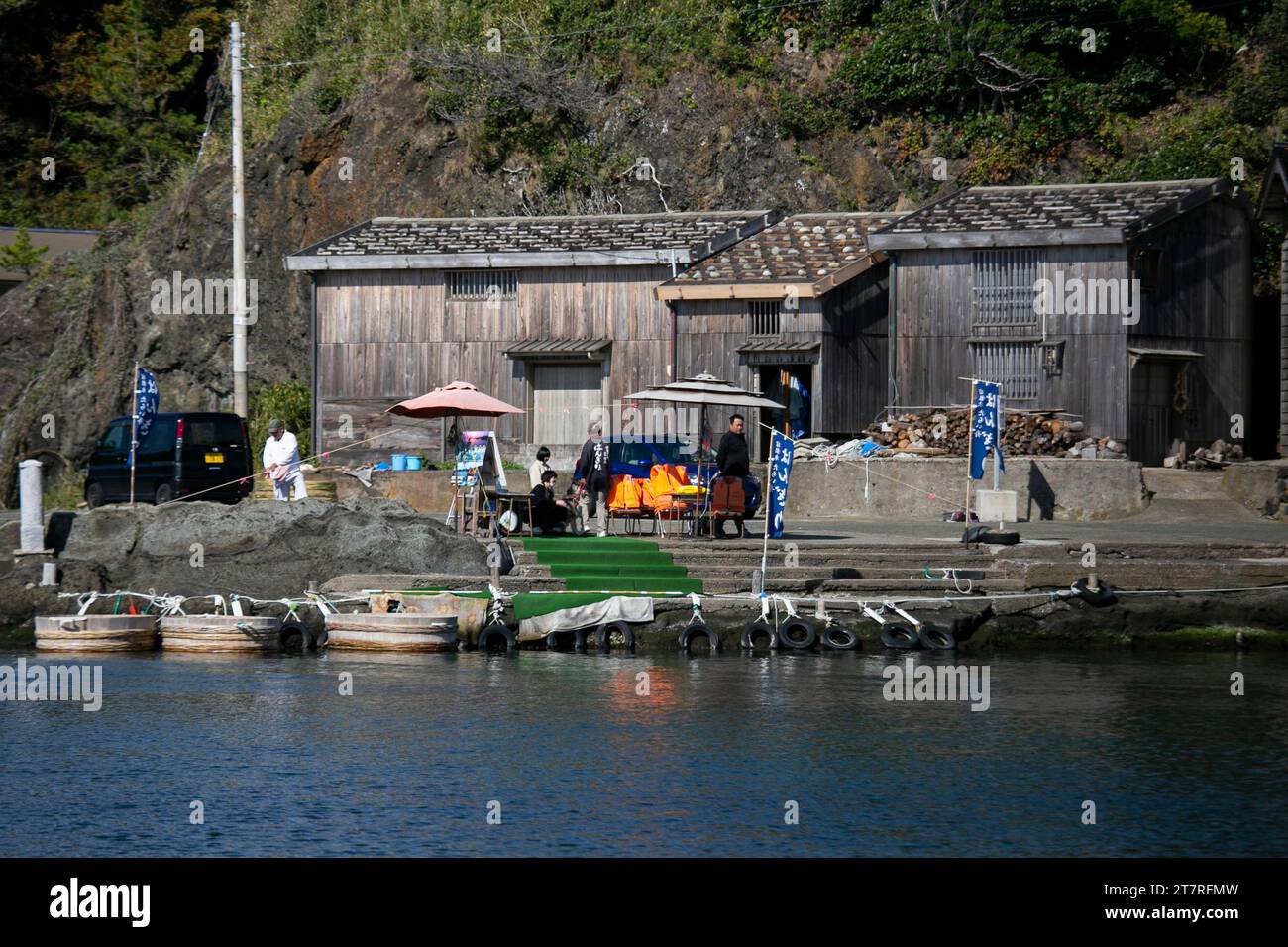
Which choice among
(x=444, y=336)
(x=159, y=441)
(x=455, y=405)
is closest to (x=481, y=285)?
(x=444, y=336)

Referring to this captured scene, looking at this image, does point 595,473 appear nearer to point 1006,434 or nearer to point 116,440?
point 1006,434

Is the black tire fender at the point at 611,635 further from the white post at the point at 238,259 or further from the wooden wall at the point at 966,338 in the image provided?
the wooden wall at the point at 966,338

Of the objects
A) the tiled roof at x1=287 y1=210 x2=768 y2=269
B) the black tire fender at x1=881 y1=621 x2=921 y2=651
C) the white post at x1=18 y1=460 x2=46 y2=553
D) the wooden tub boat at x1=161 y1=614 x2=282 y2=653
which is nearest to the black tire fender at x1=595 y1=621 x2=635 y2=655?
the black tire fender at x1=881 y1=621 x2=921 y2=651

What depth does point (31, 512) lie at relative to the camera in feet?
81.9

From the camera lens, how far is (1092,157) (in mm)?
41344

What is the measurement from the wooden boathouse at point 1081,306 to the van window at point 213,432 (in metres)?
12.7

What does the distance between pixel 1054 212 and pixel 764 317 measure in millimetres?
6107

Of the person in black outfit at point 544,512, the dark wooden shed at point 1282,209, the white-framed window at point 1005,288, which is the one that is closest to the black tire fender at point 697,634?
the person in black outfit at point 544,512

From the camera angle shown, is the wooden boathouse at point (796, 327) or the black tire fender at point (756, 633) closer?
the black tire fender at point (756, 633)

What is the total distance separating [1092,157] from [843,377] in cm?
1126

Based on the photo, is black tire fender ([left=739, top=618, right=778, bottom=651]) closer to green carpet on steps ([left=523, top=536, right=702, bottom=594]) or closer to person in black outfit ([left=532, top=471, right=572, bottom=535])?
green carpet on steps ([left=523, top=536, right=702, bottom=594])

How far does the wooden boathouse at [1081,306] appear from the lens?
3192 cm

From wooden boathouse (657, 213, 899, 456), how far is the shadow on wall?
624 centimetres
